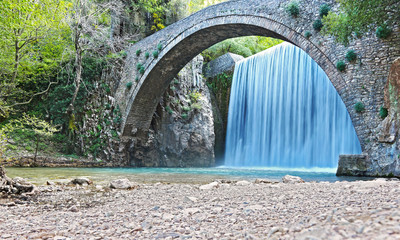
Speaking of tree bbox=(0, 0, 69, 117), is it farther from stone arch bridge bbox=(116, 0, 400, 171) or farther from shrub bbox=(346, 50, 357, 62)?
shrub bbox=(346, 50, 357, 62)

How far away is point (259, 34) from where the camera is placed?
11.1m

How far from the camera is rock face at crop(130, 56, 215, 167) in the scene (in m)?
15.5

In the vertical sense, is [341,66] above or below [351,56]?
below

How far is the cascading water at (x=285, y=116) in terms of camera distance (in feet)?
39.4

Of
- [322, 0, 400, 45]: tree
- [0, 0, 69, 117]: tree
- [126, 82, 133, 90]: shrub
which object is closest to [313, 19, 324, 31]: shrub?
[322, 0, 400, 45]: tree

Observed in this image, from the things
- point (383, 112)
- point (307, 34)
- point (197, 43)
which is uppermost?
point (197, 43)

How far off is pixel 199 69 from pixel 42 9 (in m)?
9.62

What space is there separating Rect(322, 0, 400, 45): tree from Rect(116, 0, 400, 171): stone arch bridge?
0.64 metres

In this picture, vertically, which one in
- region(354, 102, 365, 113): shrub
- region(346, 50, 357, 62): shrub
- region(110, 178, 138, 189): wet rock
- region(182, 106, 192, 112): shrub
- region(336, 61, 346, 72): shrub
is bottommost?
region(110, 178, 138, 189): wet rock

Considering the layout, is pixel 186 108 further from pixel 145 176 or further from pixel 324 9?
pixel 324 9

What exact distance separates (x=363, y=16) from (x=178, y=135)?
11.0m

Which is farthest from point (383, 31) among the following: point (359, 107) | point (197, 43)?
point (197, 43)

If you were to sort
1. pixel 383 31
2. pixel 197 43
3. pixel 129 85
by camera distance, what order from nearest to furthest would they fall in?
pixel 383 31 < pixel 197 43 < pixel 129 85

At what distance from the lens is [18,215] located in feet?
9.37
